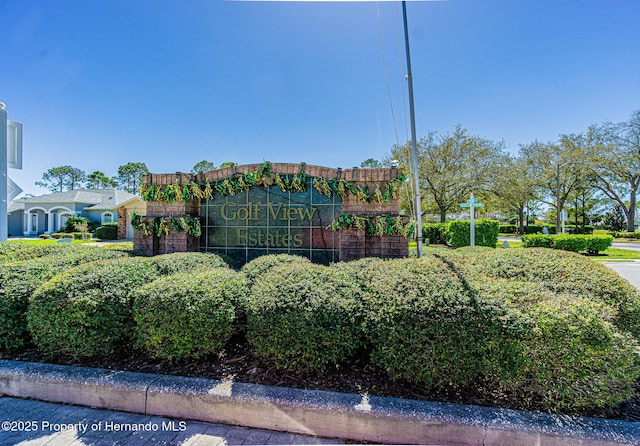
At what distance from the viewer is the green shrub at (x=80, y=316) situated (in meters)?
Answer: 2.74

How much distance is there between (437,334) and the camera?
7.40 feet

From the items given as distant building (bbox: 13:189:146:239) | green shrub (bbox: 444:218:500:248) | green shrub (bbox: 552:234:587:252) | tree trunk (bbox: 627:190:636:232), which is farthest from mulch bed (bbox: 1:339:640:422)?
tree trunk (bbox: 627:190:636:232)

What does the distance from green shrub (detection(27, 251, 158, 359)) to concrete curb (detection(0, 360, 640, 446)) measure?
214 millimetres

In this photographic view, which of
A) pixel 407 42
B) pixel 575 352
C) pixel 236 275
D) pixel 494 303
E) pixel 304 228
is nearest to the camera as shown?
pixel 575 352

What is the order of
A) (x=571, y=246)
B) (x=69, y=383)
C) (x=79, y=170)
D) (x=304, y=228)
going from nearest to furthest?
(x=69, y=383), (x=304, y=228), (x=571, y=246), (x=79, y=170)

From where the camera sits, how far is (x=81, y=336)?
275cm

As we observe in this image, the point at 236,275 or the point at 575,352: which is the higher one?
the point at 236,275

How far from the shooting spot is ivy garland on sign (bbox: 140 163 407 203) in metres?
5.02

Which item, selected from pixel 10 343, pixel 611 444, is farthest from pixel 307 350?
pixel 10 343

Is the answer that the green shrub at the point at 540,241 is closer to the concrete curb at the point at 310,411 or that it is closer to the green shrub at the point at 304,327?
the concrete curb at the point at 310,411

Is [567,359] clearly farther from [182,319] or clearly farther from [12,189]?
[12,189]

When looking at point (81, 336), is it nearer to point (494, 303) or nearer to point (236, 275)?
point (236, 275)

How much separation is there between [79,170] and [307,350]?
73114 mm

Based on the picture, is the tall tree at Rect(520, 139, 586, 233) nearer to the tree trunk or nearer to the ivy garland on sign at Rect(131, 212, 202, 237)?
the tree trunk
